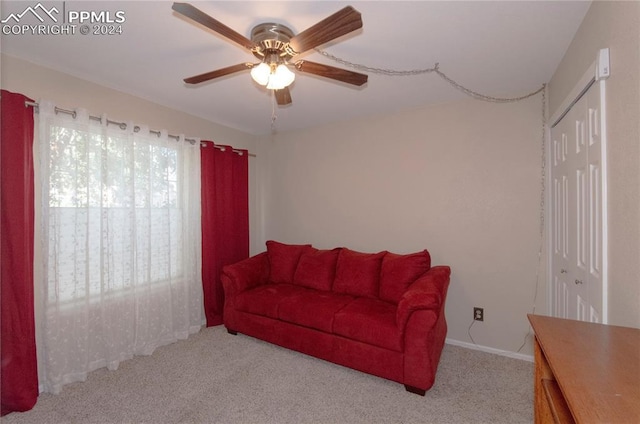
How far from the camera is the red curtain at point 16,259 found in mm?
1858

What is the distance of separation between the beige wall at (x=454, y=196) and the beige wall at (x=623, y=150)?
127 centimetres

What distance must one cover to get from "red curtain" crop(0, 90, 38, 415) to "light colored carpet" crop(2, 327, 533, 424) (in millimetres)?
216

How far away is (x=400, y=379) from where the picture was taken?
2.11m

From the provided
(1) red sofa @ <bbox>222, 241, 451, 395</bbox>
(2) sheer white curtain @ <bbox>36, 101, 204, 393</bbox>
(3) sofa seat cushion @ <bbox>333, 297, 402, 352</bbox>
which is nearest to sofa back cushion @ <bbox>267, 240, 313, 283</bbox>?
(1) red sofa @ <bbox>222, 241, 451, 395</bbox>

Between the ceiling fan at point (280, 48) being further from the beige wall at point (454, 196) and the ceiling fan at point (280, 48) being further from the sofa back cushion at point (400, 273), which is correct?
the sofa back cushion at point (400, 273)

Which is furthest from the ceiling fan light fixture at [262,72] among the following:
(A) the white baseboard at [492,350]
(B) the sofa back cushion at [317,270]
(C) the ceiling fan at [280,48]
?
(A) the white baseboard at [492,350]

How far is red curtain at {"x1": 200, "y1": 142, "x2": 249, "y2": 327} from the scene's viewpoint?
327cm

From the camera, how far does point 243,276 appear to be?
3131 millimetres

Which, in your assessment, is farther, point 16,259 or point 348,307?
point 348,307

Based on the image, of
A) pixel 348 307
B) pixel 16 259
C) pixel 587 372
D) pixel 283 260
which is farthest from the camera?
pixel 283 260

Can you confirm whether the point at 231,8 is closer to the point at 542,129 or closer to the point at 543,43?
the point at 543,43

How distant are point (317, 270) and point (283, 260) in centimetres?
50

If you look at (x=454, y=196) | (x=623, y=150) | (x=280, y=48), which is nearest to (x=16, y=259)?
(x=280, y=48)

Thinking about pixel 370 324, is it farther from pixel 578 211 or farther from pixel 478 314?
pixel 578 211
